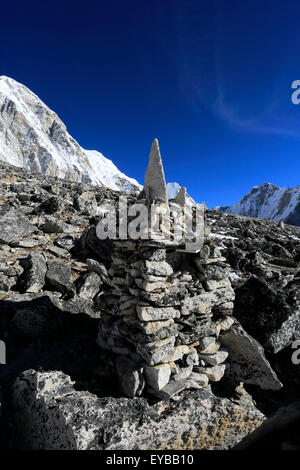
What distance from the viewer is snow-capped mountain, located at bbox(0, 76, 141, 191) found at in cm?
11612

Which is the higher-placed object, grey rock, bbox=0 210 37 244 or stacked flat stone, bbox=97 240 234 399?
grey rock, bbox=0 210 37 244

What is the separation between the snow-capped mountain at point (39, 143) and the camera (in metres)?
116

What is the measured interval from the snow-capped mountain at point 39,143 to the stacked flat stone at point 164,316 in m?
107

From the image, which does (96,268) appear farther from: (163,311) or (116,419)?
(116,419)

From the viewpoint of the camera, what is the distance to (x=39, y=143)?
126 m

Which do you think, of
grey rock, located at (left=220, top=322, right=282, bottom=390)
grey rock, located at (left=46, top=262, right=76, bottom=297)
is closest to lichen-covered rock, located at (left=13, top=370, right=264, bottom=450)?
grey rock, located at (left=220, top=322, right=282, bottom=390)

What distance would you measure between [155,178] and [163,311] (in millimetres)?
2511

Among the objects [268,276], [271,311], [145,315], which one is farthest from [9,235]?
[268,276]

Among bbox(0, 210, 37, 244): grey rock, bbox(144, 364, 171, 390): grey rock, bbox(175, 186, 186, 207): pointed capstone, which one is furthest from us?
bbox(0, 210, 37, 244): grey rock

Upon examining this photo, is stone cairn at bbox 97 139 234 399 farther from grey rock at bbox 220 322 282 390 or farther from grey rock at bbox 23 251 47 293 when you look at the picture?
grey rock at bbox 23 251 47 293

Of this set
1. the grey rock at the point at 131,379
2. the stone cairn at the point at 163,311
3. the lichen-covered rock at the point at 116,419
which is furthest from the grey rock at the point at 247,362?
the grey rock at the point at 131,379

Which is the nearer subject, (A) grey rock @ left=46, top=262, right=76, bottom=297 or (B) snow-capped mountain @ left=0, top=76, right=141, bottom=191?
(A) grey rock @ left=46, top=262, right=76, bottom=297

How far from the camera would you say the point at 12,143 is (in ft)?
372
